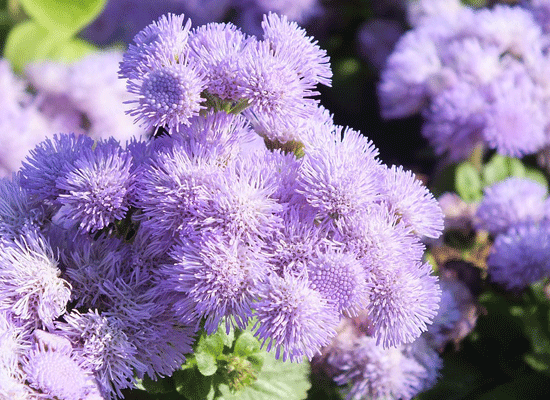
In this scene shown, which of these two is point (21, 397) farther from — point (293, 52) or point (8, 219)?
point (293, 52)

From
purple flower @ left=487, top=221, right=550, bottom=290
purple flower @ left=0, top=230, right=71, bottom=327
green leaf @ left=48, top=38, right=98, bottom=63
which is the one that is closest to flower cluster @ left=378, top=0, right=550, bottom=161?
purple flower @ left=487, top=221, right=550, bottom=290

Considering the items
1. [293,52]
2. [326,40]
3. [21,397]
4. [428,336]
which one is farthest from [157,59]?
[326,40]

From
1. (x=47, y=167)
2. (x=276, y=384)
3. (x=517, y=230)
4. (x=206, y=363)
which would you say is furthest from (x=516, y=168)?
(x=47, y=167)

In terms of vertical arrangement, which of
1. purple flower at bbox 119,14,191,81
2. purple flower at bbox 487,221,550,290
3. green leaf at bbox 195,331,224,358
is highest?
purple flower at bbox 487,221,550,290

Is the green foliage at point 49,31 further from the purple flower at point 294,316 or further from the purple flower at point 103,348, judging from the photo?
the purple flower at point 294,316

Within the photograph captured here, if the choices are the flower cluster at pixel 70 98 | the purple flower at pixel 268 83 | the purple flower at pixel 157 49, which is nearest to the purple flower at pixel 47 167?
the purple flower at pixel 157 49

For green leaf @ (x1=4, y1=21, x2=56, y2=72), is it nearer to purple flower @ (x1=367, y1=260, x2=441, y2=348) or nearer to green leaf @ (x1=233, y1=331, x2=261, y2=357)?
green leaf @ (x1=233, y1=331, x2=261, y2=357)

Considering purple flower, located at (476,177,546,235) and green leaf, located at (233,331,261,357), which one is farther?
purple flower, located at (476,177,546,235)
